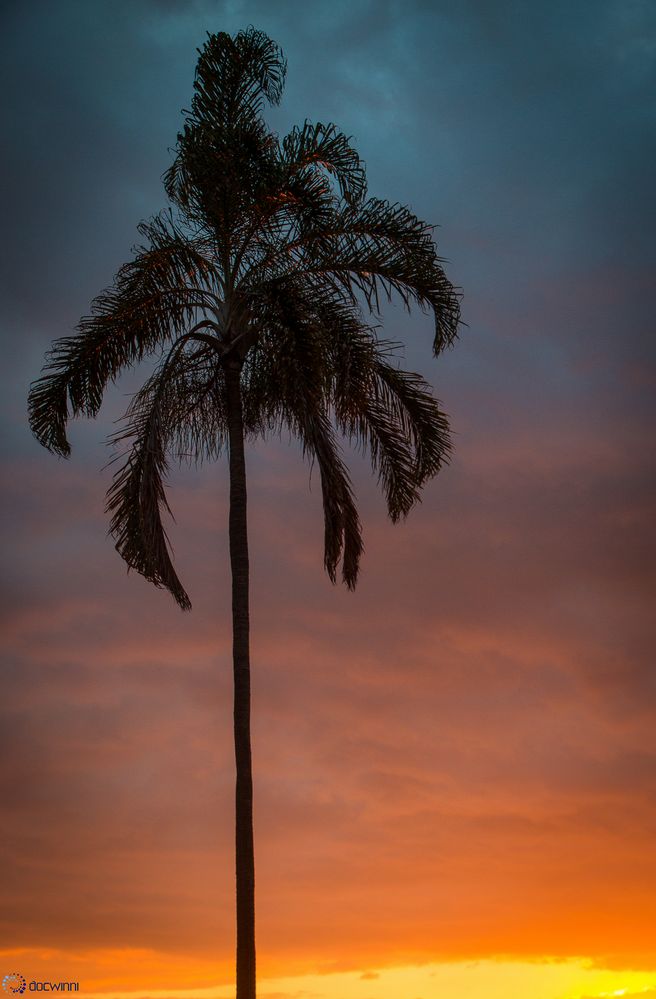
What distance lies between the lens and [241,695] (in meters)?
18.5

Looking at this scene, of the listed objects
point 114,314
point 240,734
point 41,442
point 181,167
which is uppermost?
point 181,167

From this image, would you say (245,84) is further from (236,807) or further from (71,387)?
(236,807)

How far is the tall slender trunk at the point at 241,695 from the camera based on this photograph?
17281 millimetres

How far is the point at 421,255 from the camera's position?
20594 millimetres

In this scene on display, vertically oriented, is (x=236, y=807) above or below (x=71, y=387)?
below

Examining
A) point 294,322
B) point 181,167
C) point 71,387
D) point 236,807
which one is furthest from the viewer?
point 181,167

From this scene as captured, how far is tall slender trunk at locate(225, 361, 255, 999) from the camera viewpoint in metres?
17.3

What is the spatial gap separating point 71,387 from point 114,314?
153cm

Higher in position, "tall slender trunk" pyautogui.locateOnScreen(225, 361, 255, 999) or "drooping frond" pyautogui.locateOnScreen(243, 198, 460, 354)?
"drooping frond" pyautogui.locateOnScreen(243, 198, 460, 354)

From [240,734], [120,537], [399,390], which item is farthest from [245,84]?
[240,734]

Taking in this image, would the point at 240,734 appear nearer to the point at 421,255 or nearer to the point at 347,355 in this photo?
the point at 347,355

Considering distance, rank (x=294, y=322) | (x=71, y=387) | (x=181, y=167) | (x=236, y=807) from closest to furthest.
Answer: (x=236, y=807), (x=294, y=322), (x=71, y=387), (x=181, y=167)

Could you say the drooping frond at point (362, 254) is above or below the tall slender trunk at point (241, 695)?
above

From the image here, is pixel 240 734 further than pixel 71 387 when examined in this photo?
No
